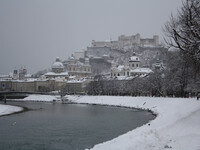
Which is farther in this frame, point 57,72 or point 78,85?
point 57,72

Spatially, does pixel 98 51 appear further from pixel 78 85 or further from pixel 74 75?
pixel 78 85

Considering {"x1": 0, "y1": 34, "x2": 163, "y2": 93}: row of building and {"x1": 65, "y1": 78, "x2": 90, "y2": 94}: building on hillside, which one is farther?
{"x1": 0, "y1": 34, "x2": 163, "y2": 93}: row of building

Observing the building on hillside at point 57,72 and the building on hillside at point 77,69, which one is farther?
the building on hillside at point 77,69

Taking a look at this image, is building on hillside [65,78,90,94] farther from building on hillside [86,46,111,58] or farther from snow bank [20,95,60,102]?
building on hillside [86,46,111,58]

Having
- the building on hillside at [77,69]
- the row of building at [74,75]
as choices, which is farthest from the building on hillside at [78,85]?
the building on hillside at [77,69]

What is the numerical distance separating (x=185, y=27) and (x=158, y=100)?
31.5 m

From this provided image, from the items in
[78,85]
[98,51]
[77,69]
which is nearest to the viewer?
[78,85]

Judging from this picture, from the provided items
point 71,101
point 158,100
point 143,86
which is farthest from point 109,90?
point 158,100

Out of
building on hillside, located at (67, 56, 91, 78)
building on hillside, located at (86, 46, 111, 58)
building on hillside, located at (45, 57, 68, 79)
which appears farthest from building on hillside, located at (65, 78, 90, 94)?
building on hillside, located at (86, 46, 111, 58)

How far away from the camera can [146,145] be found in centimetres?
1598

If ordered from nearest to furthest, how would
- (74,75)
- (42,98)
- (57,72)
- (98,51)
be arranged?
1. (42,98)
2. (74,75)
3. (57,72)
4. (98,51)

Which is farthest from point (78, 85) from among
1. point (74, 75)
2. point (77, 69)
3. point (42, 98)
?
point (77, 69)

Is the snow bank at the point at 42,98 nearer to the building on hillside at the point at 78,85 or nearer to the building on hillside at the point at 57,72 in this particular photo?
the building on hillside at the point at 78,85

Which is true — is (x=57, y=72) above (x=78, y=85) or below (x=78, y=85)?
above
